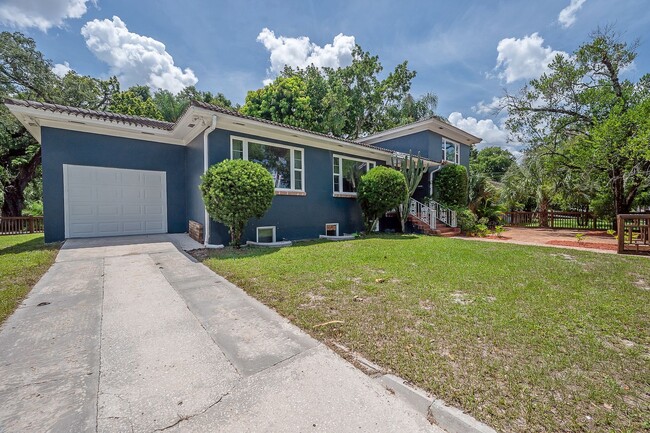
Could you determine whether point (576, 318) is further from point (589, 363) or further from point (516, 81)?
point (516, 81)

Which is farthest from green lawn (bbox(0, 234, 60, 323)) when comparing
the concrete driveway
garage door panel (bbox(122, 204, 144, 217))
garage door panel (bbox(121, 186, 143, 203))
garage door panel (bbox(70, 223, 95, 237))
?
garage door panel (bbox(121, 186, 143, 203))

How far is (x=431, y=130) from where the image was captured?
14.9 meters

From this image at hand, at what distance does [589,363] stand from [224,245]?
7525mm

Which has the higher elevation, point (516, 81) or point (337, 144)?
point (516, 81)

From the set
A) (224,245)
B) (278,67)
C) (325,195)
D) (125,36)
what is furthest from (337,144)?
(278,67)

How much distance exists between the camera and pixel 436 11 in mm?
9109

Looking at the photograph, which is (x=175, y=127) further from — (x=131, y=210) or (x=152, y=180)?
(x=131, y=210)

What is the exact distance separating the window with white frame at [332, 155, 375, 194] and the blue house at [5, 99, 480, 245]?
0.14ft

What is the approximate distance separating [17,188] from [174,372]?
22.1 m

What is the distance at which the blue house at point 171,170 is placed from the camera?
7.63 metres

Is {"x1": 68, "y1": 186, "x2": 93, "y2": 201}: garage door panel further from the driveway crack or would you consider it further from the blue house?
the driveway crack

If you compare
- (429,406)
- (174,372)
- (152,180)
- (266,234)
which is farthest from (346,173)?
(429,406)

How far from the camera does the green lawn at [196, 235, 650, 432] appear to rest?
1.85 metres

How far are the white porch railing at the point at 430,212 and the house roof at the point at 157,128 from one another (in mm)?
5085
